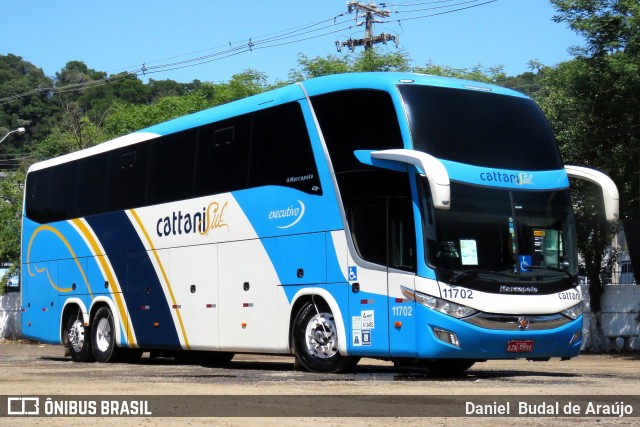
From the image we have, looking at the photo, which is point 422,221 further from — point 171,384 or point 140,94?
point 140,94

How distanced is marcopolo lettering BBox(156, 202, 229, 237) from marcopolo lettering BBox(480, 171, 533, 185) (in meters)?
5.11

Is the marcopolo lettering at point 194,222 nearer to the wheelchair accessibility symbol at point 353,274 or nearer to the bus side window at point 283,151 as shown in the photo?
the bus side window at point 283,151

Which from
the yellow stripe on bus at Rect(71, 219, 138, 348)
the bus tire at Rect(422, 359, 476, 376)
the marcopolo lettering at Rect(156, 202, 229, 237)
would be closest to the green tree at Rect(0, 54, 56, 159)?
the yellow stripe on bus at Rect(71, 219, 138, 348)

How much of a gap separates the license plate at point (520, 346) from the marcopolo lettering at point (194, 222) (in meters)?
5.69

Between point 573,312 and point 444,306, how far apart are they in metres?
2.20

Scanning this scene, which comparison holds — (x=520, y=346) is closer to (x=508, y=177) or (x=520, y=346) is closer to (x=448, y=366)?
(x=448, y=366)

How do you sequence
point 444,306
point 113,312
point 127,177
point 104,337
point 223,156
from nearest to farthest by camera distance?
point 444,306
point 223,156
point 127,177
point 113,312
point 104,337

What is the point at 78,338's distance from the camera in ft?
78.5

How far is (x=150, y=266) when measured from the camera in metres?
21.9

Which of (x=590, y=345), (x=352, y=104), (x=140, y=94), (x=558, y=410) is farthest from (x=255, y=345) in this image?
(x=140, y=94)

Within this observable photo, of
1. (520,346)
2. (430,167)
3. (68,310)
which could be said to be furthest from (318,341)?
(68,310)

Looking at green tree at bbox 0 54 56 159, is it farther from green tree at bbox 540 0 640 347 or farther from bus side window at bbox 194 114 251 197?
bus side window at bbox 194 114 251 197

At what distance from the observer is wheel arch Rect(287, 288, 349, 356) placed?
1673 cm

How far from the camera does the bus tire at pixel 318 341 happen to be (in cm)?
1703
